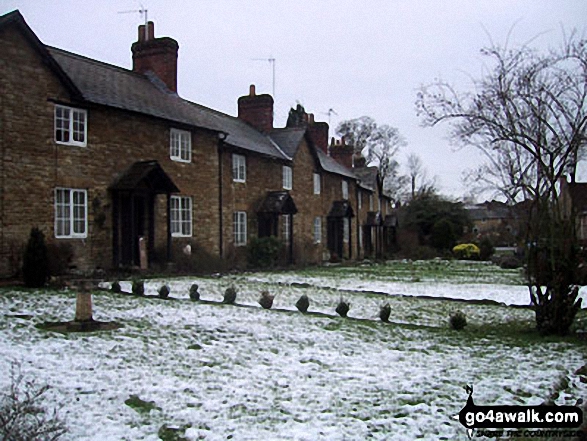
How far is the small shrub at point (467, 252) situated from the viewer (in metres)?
39.1

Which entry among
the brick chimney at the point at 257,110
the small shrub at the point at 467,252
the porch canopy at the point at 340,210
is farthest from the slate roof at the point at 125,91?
the small shrub at the point at 467,252

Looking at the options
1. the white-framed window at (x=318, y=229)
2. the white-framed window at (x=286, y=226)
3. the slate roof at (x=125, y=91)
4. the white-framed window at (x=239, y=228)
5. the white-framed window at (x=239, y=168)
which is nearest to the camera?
the slate roof at (x=125, y=91)

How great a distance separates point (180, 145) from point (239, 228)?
570cm

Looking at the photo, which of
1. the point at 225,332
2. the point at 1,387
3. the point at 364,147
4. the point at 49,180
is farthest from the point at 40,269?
the point at 364,147

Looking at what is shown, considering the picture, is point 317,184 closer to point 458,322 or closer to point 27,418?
point 458,322

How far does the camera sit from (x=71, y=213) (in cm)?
1689

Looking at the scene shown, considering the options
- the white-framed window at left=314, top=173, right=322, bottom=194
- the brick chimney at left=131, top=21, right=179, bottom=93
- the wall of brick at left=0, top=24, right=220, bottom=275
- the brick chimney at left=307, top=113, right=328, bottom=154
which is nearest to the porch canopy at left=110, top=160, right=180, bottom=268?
the wall of brick at left=0, top=24, right=220, bottom=275

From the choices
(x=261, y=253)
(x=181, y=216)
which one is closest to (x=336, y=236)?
(x=261, y=253)

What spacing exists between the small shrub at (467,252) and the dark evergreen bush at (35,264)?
3146 cm

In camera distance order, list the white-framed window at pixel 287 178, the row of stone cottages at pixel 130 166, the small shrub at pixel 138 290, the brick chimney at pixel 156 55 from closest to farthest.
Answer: the small shrub at pixel 138 290
the row of stone cottages at pixel 130 166
the brick chimney at pixel 156 55
the white-framed window at pixel 287 178

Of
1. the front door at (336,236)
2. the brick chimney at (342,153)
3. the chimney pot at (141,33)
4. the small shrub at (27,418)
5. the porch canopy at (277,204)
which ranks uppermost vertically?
the chimney pot at (141,33)

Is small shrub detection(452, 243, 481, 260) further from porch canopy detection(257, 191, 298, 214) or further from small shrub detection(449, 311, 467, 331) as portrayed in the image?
small shrub detection(449, 311, 467, 331)

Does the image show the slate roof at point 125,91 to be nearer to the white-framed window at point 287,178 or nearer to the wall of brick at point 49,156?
the wall of brick at point 49,156

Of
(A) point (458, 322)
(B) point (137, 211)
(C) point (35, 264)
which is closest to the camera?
(A) point (458, 322)
